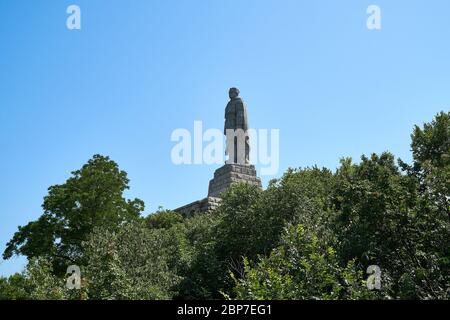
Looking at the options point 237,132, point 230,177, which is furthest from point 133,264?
point 237,132

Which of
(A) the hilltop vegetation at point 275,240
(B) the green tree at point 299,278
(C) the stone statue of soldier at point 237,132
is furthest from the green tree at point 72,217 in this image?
(B) the green tree at point 299,278

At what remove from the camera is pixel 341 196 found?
1820 centimetres

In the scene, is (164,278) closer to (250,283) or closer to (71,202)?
(250,283)

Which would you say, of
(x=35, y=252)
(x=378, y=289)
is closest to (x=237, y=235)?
(x=378, y=289)

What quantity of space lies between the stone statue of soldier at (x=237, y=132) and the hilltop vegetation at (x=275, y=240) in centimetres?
480

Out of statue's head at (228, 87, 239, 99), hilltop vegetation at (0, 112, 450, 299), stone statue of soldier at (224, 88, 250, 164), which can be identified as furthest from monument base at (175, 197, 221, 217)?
statue's head at (228, 87, 239, 99)

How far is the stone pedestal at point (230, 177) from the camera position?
32.1 m

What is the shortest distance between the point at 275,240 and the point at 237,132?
47.1 feet

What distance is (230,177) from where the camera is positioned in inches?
1255

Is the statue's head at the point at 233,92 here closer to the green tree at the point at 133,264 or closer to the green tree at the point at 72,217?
the green tree at the point at 72,217

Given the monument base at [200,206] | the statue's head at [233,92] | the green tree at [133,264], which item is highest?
the statue's head at [233,92]

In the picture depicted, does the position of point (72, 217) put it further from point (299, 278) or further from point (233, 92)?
point (299, 278)

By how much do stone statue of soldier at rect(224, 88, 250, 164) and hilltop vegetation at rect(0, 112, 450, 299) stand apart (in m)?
4.80

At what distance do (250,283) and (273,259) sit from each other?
190cm
